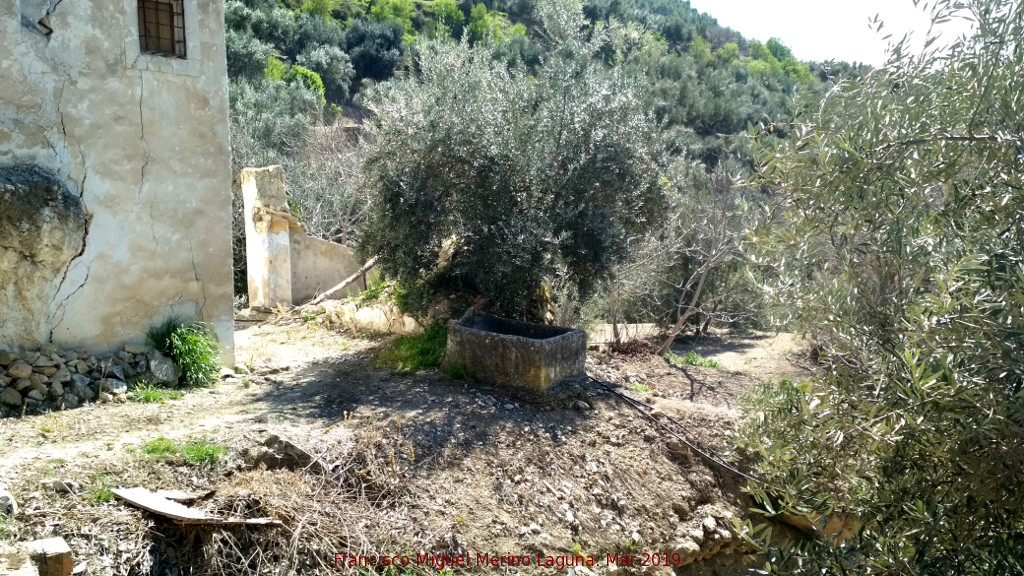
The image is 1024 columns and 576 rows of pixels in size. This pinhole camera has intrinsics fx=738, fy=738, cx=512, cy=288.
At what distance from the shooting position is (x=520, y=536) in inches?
255

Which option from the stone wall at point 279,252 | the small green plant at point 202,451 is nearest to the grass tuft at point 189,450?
the small green plant at point 202,451

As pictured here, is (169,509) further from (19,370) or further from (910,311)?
(910,311)

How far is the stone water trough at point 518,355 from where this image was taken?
325 inches

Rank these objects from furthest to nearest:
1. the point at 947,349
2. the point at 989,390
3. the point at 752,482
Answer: the point at 752,482 → the point at 947,349 → the point at 989,390

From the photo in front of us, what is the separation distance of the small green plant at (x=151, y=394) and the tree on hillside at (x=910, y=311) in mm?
5832

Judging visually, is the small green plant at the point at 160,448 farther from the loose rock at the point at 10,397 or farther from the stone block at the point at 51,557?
the loose rock at the point at 10,397

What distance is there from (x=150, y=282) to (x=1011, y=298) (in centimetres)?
778

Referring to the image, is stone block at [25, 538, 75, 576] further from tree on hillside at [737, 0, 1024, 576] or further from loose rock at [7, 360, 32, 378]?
tree on hillside at [737, 0, 1024, 576]

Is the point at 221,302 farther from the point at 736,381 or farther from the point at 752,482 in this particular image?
the point at 736,381

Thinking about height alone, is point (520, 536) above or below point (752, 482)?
below

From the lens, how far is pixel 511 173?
29.8 feet

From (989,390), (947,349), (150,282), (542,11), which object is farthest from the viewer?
(542,11)

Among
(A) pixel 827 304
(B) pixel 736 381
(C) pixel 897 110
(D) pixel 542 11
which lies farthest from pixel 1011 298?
(B) pixel 736 381

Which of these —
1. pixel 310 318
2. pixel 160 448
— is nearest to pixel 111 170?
pixel 160 448
